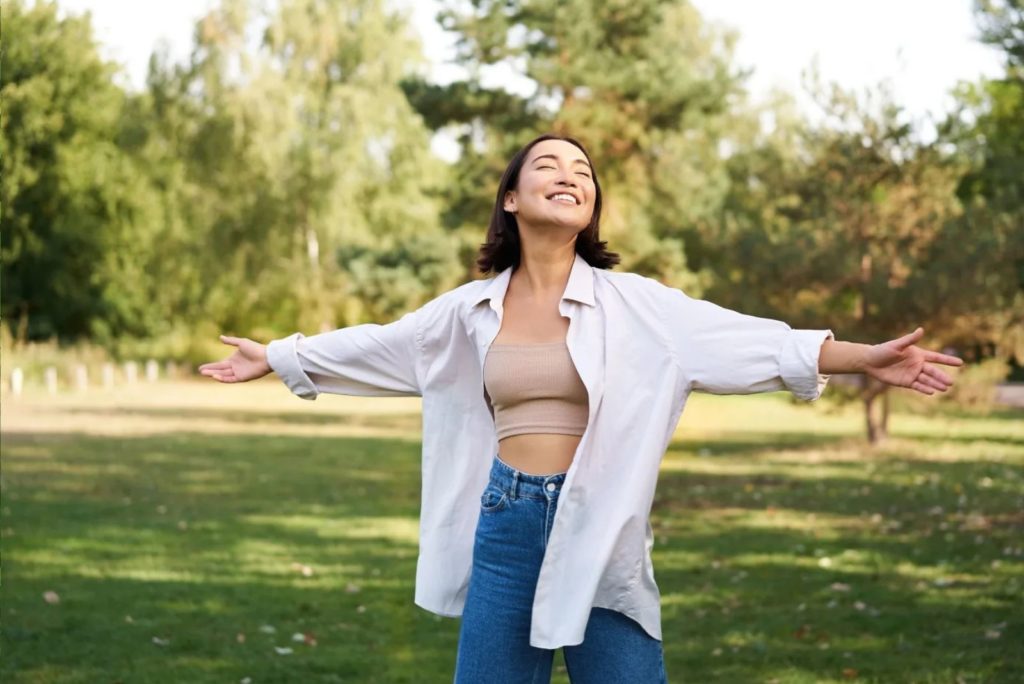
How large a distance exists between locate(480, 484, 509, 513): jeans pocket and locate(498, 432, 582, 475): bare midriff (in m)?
0.08

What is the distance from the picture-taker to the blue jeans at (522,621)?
3402mm

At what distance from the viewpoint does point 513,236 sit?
384cm

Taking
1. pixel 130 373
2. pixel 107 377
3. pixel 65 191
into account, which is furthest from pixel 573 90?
→ pixel 65 191

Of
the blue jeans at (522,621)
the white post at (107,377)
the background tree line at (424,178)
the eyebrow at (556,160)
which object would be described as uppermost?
the background tree line at (424,178)

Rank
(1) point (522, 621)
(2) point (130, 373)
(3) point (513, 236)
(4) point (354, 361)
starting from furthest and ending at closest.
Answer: (2) point (130, 373)
(4) point (354, 361)
(3) point (513, 236)
(1) point (522, 621)

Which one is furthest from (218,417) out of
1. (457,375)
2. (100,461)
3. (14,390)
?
(457,375)

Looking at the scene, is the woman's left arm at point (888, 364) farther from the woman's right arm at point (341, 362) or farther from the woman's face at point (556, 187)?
the woman's right arm at point (341, 362)

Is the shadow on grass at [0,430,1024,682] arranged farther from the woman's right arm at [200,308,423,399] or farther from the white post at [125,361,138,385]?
the white post at [125,361,138,385]

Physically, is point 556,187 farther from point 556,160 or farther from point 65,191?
point 65,191

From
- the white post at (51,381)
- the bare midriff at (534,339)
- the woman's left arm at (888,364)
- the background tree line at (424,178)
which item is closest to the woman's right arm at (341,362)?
the bare midriff at (534,339)

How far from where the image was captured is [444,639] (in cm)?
749

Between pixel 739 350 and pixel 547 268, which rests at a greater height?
pixel 547 268

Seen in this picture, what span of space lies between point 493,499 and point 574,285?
639mm

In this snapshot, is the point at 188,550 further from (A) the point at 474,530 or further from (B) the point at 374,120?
(B) the point at 374,120
